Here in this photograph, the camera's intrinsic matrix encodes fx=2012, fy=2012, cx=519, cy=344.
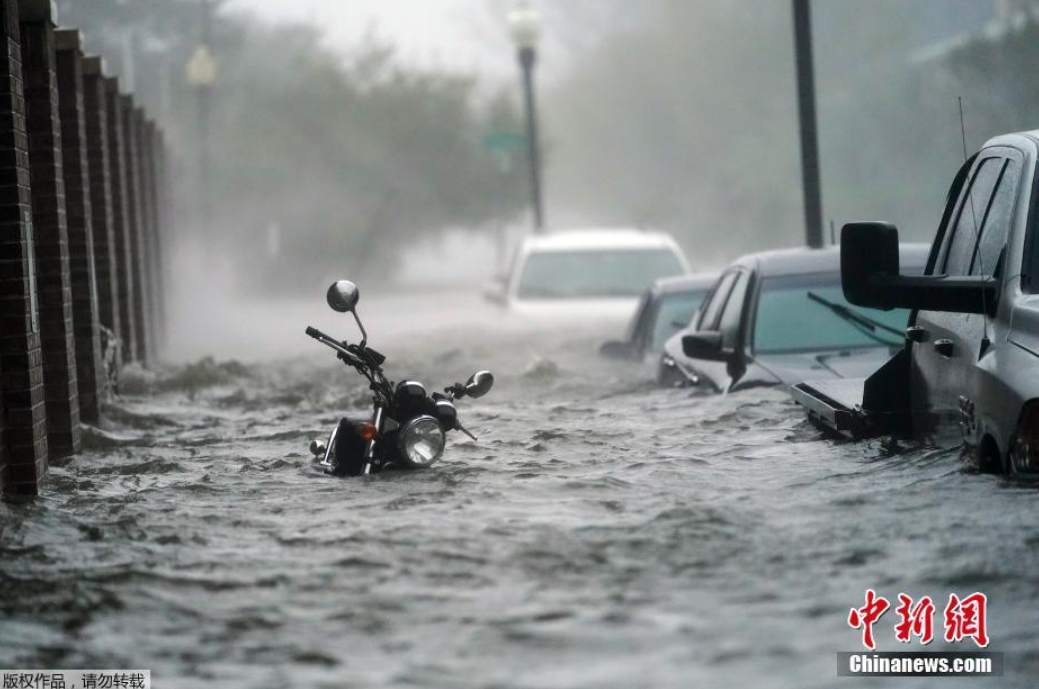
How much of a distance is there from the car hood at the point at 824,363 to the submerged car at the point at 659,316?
3520 millimetres

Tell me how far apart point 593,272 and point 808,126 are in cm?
403

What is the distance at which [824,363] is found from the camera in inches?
421

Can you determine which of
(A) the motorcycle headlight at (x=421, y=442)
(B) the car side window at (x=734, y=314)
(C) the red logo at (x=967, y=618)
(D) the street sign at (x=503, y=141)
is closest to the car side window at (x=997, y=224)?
(C) the red logo at (x=967, y=618)

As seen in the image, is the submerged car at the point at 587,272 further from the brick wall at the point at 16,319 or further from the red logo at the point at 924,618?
the red logo at the point at 924,618

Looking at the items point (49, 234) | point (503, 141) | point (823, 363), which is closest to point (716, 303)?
point (823, 363)

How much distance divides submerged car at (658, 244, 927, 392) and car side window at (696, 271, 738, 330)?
1.2 inches

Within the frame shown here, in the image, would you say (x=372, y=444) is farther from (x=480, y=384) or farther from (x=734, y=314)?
(x=734, y=314)

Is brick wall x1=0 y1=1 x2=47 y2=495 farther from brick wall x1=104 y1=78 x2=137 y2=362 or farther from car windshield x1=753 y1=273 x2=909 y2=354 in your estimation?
brick wall x1=104 y1=78 x2=137 y2=362

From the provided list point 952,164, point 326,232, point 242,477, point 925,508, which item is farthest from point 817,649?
point 326,232

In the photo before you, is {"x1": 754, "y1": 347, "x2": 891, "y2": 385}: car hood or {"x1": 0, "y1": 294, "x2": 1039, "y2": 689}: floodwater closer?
{"x1": 0, "y1": 294, "x2": 1039, "y2": 689}: floodwater

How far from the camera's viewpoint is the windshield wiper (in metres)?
11.1

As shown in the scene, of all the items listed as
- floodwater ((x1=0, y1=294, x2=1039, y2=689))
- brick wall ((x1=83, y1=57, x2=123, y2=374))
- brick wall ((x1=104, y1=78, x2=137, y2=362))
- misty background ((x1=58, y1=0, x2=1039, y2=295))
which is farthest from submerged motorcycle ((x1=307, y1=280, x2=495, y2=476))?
misty background ((x1=58, y1=0, x2=1039, y2=295))

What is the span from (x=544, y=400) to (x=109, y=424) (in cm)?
303

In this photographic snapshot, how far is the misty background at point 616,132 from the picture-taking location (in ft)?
159
